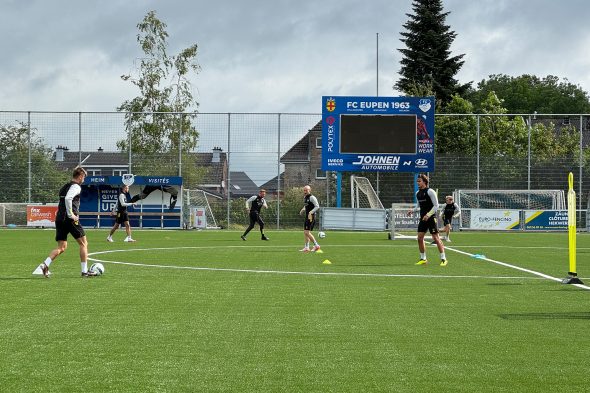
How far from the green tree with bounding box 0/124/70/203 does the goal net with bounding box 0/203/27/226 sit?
995 millimetres

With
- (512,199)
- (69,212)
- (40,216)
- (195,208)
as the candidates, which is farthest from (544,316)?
(40,216)

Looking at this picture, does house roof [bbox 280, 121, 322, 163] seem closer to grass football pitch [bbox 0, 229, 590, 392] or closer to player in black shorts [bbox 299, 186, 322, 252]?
player in black shorts [bbox 299, 186, 322, 252]

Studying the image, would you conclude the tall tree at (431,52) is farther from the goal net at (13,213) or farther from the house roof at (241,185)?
the goal net at (13,213)

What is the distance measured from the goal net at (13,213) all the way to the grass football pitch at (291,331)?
107ft

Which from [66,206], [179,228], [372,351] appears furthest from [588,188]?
[372,351]

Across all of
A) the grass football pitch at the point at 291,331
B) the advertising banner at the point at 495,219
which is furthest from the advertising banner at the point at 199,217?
the grass football pitch at the point at 291,331

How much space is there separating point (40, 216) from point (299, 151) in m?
15.0

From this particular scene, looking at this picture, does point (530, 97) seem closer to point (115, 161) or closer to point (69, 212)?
point (115, 161)

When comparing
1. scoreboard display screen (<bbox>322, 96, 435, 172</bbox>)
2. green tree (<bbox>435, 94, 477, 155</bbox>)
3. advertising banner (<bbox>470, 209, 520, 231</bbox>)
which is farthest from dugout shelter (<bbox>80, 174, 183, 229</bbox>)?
green tree (<bbox>435, 94, 477, 155</bbox>)

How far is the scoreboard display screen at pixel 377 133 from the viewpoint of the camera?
44125 mm

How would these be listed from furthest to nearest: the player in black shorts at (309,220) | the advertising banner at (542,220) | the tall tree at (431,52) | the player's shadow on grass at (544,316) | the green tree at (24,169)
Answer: the tall tree at (431,52), the green tree at (24,169), the advertising banner at (542,220), the player in black shorts at (309,220), the player's shadow on grass at (544,316)

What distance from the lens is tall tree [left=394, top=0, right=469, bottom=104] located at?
3022 inches

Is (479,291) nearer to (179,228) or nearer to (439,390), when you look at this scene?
(439,390)

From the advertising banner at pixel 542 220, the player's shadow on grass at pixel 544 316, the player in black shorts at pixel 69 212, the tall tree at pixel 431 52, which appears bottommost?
the player's shadow on grass at pixel 544 316
